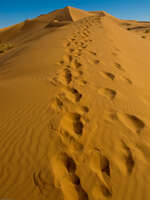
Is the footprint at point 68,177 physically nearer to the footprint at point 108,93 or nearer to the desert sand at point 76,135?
the desert sand at point 76,135

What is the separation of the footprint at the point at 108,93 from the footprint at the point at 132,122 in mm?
497

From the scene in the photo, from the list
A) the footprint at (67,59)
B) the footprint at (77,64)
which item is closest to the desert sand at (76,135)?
the footprint at (77,64)

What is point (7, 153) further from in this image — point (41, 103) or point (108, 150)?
point (108, 150)

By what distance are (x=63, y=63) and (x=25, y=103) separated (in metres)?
2.03

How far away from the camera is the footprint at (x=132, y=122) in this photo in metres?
2.03

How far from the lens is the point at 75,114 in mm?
2297

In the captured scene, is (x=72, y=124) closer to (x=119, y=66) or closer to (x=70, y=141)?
(x=70, y=141)

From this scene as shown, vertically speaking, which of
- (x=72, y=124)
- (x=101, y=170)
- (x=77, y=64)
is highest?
(x=77, y=64)

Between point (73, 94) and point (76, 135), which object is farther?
point (73, 94)

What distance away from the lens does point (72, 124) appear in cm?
215

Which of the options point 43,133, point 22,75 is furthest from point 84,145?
point 22,75

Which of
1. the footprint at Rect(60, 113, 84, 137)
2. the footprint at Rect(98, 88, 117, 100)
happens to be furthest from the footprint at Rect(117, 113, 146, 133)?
the footprint at Rect(60, 113, 84, 137)

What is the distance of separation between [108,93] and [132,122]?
0.83m

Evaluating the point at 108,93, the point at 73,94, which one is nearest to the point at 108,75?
the point at 108,93
